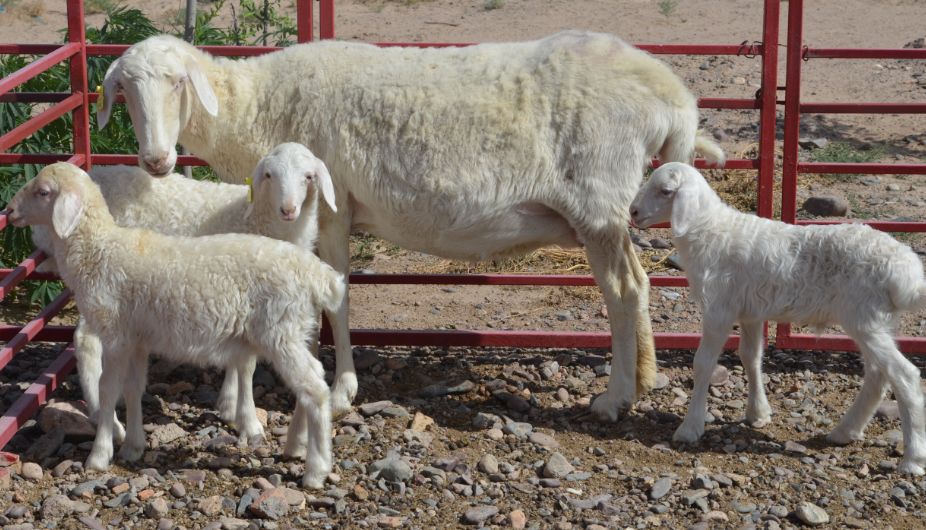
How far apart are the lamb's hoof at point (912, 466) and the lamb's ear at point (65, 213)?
3.77 m

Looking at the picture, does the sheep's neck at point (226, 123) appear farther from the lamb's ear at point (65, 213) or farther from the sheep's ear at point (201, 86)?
the lamb's ear at point (65, 213)

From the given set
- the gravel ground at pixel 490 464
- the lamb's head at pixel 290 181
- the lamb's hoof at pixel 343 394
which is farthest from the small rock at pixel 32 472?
the lamb's head at pixel 290 181

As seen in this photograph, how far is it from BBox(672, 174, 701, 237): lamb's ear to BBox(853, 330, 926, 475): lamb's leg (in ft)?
3.04

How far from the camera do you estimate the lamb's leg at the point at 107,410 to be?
578cm

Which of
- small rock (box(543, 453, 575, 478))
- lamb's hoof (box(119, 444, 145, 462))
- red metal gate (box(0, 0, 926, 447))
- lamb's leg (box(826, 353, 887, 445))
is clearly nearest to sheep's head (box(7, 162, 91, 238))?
red metal gate (box(0, 0, 926, 447))

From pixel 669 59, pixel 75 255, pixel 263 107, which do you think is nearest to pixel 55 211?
pixel 75 255

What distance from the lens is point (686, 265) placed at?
6352 millimetres

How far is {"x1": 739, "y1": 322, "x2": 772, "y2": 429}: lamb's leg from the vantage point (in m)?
6.51

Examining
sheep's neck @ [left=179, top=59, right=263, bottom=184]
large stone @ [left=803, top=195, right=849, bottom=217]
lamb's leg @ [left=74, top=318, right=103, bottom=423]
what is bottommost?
lamb's leg @ [left=74, top=318, right=103, bottom=423]

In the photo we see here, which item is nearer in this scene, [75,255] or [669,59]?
[75,255]

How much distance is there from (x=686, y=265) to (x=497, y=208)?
37.6 inches

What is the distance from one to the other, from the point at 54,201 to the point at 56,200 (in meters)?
0.06

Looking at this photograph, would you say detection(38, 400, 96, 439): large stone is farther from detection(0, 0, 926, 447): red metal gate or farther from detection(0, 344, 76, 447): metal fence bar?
detection(0, 0, 926, 447): red metal gate

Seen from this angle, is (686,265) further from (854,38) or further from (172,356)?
(854,38)
